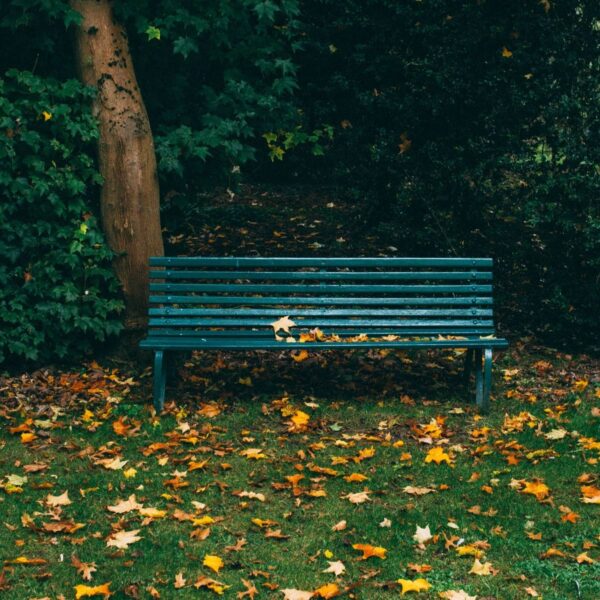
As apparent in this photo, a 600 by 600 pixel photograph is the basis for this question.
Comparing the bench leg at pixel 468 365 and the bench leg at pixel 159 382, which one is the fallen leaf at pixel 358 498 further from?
the bench leg at pixel 468 365

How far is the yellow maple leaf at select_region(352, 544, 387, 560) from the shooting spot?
434 centimetres

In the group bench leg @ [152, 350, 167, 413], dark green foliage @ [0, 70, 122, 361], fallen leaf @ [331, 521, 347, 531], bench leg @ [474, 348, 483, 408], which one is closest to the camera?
fallen leaf @ [331, 521, 347, 531]

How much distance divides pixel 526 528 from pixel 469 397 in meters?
2.22

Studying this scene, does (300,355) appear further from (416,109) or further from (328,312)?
(416,109)

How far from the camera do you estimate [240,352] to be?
25.7 ft

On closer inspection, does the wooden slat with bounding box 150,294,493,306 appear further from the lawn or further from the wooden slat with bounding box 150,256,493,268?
the lawn

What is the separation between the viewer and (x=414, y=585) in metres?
A: 4.04

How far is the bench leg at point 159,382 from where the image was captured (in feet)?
20.9

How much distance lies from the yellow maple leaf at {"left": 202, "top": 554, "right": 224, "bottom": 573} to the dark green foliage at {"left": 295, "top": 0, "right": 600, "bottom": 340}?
4.41 meters

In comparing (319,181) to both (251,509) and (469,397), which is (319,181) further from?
(251,509)

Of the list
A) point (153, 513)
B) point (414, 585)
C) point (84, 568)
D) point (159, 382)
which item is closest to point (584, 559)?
point (414, 585)

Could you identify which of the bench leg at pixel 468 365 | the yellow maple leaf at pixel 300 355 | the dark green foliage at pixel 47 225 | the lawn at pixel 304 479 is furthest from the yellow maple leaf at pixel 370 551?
the dark green foliage at pixel 47 225

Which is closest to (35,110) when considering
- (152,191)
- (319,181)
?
(152,191)

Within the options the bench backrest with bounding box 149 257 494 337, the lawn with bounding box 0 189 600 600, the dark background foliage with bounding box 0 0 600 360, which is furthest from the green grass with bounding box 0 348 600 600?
the dark background foliage with bounding box 0 0 600 360
